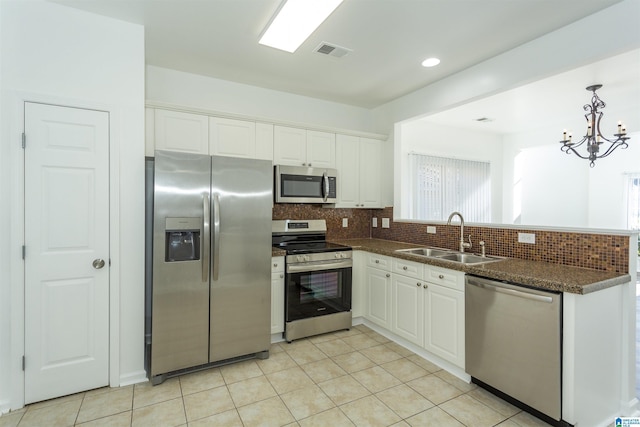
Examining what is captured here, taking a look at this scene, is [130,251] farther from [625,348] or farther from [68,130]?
[625,348]

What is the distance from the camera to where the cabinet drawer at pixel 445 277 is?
8.29ft

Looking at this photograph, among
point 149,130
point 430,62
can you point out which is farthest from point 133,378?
point 430,62

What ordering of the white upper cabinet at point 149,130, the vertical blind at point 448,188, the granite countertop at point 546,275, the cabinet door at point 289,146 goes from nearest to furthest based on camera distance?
the granite countertop at point 546,275
the white upper cabinet at point 149,130
the cabinet door at point 289,146
the vertical blind at point 448,188

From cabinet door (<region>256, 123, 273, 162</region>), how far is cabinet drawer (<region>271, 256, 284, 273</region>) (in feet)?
3.53

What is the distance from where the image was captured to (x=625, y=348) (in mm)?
2145

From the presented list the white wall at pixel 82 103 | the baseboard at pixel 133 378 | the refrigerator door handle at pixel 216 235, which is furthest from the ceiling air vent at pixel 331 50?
the baseboard at pixel 133 378

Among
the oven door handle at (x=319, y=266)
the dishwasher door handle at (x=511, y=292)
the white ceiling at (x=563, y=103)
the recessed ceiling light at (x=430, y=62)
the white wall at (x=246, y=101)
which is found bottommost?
the oven door handle at (x=319, y=266)

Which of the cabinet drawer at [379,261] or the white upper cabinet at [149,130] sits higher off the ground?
the white upper cabinet at [149,130]

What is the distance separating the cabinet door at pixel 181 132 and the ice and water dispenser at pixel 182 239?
847mm

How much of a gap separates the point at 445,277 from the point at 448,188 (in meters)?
3.28

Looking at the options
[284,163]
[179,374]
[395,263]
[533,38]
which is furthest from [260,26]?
[179,374]

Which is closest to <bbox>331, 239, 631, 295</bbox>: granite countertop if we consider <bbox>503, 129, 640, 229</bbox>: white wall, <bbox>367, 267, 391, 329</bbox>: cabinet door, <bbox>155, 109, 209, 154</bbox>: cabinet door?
<bbox>367, 267, 391, 329</bbox>: cabinet door

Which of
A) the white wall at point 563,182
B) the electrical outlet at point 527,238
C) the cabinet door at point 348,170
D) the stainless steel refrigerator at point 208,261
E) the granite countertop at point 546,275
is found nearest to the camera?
the granite countertop at point 546,275

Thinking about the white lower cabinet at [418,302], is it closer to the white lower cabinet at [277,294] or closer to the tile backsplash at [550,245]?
the tile backsplash at [550,245]
